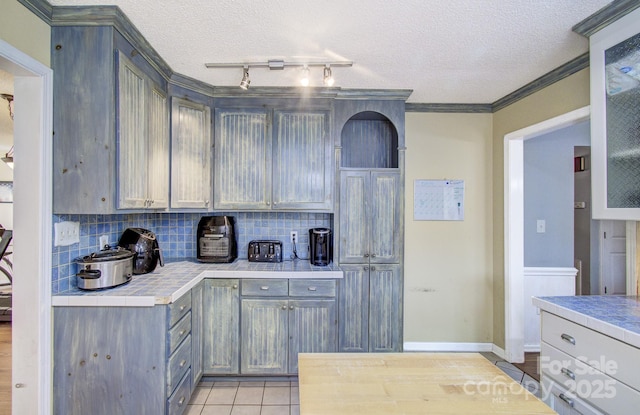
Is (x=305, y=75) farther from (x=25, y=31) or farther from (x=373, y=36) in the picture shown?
(x=25, y=31)

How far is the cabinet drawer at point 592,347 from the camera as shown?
4.41 ft

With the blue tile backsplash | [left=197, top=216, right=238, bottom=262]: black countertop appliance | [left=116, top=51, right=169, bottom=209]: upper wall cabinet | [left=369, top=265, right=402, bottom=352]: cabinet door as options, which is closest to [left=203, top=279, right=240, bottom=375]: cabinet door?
[left=197, top=216, right=238, bottom=262]: black countertop appliance

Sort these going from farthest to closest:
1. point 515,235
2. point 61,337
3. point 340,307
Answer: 1. point 515,235
2. point 340,307
3. point 61,337

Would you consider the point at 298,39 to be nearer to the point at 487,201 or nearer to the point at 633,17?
the point at 633,17

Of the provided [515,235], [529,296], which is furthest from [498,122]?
[529,296]

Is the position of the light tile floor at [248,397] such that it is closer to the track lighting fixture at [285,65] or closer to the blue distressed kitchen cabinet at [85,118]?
the blue distressed kitchen cabinet at [85,118]

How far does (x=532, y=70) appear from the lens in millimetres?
2312

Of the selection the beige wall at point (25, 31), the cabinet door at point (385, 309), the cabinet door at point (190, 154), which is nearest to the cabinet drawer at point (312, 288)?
the cabinet door at point (385, 309)

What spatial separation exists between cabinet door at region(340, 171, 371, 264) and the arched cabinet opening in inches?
14.6

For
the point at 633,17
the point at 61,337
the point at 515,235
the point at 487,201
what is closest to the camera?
the point at 633,17

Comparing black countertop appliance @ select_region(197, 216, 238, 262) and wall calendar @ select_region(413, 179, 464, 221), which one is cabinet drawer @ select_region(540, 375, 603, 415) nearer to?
wall calendar @ select_region(413, 179, 464, 221)

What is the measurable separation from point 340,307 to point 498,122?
2.36 meters

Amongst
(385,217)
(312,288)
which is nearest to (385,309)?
(312,288)

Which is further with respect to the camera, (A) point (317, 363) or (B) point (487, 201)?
(B) point (487, 201)
